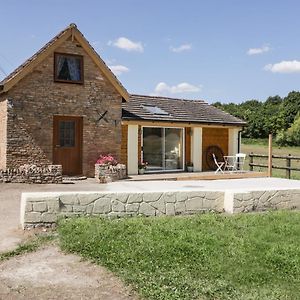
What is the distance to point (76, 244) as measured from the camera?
6754 millimetres

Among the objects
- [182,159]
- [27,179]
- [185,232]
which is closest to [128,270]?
[185,232]

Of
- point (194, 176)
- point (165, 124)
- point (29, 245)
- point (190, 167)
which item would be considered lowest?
point (29, 245)

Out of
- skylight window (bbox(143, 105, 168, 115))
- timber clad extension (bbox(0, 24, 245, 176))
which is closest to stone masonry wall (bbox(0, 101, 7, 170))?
timber clad extension (bbox(0, 24, 245, 176))

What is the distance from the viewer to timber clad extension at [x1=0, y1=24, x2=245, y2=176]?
1603 centimetres

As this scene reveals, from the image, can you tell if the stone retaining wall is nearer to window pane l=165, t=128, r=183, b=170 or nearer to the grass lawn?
the grass lawn

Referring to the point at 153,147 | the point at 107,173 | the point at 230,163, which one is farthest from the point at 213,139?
the point at 107,173

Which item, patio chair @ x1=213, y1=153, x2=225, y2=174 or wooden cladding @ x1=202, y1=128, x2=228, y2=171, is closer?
patio chair @ x1=213, y1=153, x2=225, y2=174

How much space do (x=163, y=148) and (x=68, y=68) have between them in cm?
635

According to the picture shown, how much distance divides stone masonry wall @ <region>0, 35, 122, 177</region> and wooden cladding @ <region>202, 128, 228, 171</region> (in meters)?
5.39

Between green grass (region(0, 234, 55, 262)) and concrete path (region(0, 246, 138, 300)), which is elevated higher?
green grass (region(0, 234, 55, 262))

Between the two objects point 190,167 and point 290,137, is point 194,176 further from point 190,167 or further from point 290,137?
point 290,137

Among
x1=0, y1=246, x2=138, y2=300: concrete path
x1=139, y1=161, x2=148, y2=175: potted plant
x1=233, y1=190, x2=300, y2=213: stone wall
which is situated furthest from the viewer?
x1=139, y1=161, x2=148, y2=175: potted plant

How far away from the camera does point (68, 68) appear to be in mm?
17156

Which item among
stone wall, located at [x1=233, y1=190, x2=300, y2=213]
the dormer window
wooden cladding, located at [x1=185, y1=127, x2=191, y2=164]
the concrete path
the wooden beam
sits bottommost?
the concrete path
